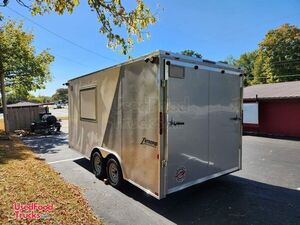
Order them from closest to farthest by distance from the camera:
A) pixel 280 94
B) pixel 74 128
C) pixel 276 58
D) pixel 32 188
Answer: pixel 32 188, pixel 74 128, pixel 280 94, pixel 276 58

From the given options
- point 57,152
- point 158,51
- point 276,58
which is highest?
point 276,58

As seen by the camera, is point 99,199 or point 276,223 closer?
point 276,223

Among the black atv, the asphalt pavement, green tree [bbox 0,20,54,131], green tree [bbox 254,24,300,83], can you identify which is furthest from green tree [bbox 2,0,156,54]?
green tree [bbox 254,24,300,83]

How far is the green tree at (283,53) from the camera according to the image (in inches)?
1296

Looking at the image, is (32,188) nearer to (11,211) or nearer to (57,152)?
(11,211)

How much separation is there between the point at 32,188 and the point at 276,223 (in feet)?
15.4

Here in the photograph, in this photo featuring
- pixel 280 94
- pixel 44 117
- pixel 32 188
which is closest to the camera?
pixel 32 188

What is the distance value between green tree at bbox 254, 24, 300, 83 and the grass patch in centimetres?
3363

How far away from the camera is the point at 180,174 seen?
4.46 metres

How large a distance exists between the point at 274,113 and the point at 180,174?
42.0 feet

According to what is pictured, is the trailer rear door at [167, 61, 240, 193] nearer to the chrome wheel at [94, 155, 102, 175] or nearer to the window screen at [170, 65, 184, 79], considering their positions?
the window screen at [170, 65, 184, 79]

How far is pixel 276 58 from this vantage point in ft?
113

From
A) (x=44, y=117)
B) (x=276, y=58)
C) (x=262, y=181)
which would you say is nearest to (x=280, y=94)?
(x=262, y=181)

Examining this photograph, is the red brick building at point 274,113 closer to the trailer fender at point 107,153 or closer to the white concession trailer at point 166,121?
the white concession trailer at point 166,121
